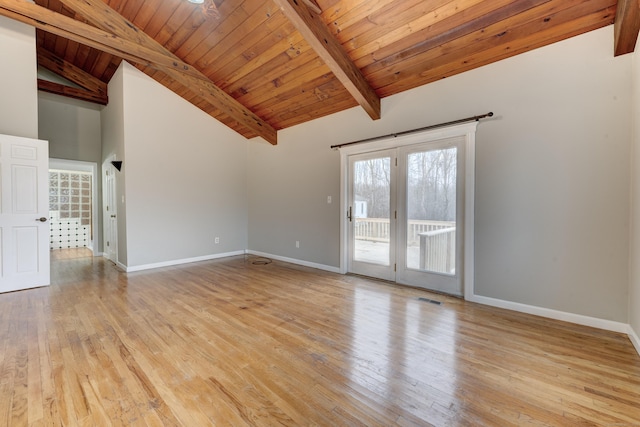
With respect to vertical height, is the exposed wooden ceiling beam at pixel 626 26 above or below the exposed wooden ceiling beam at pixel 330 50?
below

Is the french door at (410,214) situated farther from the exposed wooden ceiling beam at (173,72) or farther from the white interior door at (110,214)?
the white interior door at (110,214)

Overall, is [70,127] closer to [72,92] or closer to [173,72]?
[72,92]

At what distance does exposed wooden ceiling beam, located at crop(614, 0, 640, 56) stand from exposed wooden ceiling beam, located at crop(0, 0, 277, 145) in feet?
15.5

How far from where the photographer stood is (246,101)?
4.98 m

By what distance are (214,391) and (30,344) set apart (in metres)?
1.77

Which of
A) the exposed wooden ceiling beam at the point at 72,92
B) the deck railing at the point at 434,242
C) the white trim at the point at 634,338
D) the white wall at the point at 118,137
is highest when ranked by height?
the exposed wooden ceiling beam at the point at 72,92

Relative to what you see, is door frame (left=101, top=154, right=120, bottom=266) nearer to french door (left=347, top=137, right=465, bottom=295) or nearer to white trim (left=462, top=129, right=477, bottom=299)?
french door (left=347, top=137, right=465, bottom=295)

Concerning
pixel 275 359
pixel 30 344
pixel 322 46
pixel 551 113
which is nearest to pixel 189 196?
pixel 30 344

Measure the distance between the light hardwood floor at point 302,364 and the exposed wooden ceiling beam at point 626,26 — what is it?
2.43 m

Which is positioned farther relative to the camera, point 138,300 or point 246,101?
point 246,101

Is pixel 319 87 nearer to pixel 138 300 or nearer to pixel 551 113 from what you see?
pixel 551 113

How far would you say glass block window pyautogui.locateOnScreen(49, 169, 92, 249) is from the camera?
6.89 metres

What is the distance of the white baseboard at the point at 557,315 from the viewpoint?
2398 mm

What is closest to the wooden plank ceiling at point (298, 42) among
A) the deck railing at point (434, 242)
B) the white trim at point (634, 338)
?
the deck railing at point (434, 242)
